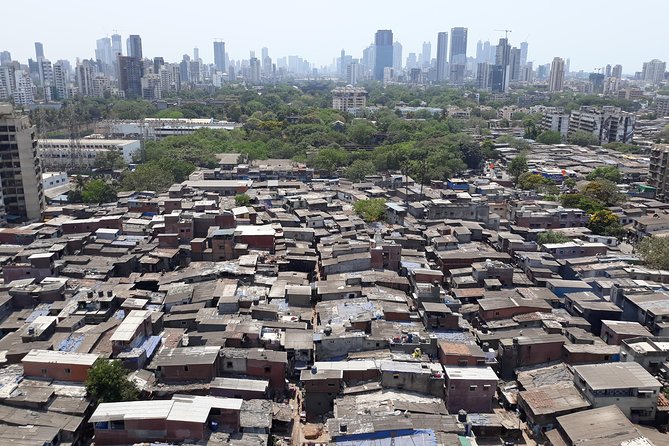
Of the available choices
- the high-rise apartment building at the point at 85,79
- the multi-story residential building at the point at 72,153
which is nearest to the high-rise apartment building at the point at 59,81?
the high-rise apartment building at the point at 85,79

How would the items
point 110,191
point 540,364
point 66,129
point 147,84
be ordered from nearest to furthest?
point 540,364 → point 110,191 → point 66,129 → point 147,84

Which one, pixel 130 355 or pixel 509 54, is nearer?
pixel 130 355

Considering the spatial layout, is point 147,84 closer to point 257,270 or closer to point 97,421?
point 257,270

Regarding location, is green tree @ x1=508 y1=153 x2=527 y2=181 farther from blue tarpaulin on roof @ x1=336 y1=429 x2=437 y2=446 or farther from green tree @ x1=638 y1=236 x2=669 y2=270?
blue tarpaulin on roof @ x1=336 y1=429 x2=437 y2=446

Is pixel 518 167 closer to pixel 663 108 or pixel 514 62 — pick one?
pixel 663 108

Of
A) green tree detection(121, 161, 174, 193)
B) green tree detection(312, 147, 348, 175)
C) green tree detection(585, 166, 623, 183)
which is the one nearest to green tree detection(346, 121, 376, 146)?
green tree detection(312, 147, 348, 175)

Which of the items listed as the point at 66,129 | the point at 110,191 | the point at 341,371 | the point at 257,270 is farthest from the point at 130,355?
the point at 66,129

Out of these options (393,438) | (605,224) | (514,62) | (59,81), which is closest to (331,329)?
(393,438)
